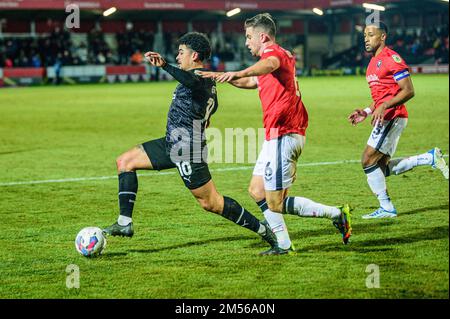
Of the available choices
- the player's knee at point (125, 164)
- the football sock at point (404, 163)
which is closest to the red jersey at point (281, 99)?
the player's knee at point (125, 164)

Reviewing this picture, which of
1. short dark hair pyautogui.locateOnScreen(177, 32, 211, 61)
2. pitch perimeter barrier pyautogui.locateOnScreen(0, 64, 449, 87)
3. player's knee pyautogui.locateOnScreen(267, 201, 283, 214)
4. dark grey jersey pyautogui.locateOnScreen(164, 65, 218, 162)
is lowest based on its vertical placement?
pitch perimeter barrier pyautogui.locateOnScreen(0, 64, 449, 87)

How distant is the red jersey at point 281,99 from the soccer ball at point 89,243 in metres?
1.76

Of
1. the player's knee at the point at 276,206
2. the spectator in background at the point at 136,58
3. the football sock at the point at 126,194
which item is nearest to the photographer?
the player's knee at the point at 276,206

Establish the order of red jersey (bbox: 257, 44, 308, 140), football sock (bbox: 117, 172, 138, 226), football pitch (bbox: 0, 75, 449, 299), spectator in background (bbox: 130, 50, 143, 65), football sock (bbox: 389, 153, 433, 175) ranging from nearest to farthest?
football pitch (bbox: 0, 75, 449, 299), red jersey (bbox: 257, 44, 308, 140), football sock (bbox: 117, 172, 138, 226), football sock (bbox: 389, 153, 433, 175), spectator in background (bbox: 130, 50, 143, 65)

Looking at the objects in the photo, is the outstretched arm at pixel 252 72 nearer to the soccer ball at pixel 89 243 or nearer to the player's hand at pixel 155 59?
the player's hand at pixel 155 59

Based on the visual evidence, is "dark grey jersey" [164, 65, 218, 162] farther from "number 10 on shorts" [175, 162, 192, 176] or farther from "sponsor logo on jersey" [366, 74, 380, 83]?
"sponsor logo on jersey" [366, 74, 380, 83]

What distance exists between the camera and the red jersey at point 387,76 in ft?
29.9

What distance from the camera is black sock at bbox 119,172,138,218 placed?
782cm

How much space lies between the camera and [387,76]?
9.29 m

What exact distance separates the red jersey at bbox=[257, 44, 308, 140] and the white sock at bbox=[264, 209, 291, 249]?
693 mm

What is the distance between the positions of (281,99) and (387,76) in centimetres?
247

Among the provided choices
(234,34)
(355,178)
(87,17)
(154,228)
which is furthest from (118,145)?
(234,34)

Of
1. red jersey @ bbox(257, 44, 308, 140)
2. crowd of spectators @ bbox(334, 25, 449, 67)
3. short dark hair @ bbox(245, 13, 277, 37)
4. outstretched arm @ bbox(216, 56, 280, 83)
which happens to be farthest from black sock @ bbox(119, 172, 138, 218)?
crowd of spectators @ bbox(334, 25, 449, 67)

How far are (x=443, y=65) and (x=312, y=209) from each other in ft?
148
